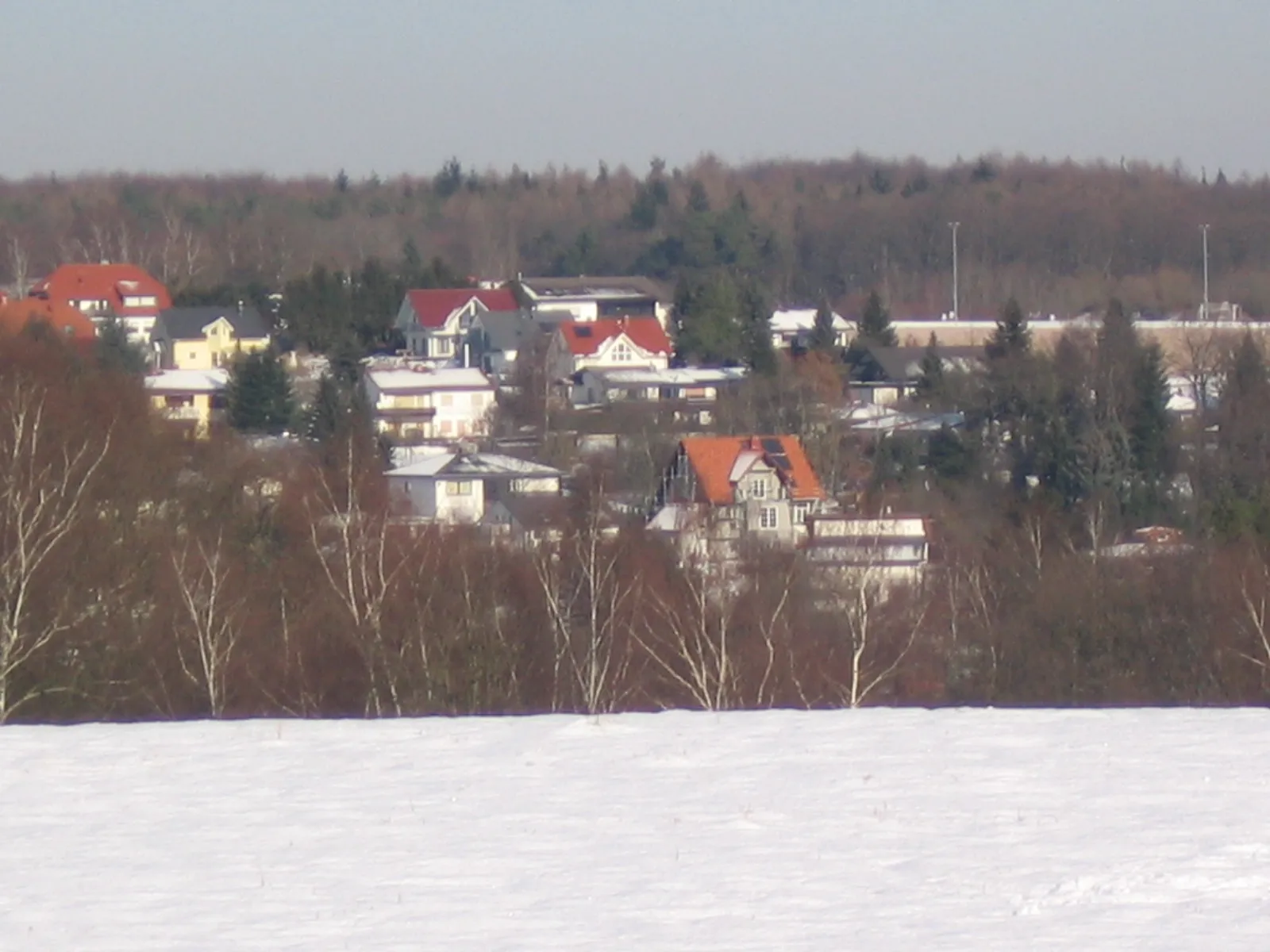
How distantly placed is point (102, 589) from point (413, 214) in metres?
58.6

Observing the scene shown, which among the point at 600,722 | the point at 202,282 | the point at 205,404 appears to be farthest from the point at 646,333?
the point at 600,722

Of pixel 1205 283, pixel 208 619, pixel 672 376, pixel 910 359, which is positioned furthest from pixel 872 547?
pixel 1205 283

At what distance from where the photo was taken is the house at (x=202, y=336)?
3644 cm

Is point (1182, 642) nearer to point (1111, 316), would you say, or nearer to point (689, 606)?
point (689, 606)

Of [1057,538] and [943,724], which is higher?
[943,724]

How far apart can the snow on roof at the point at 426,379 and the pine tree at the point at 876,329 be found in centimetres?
769

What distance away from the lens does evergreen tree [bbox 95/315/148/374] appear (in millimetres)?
29562

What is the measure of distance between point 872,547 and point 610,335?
2219 centimetres

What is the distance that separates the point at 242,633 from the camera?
35.3 ft

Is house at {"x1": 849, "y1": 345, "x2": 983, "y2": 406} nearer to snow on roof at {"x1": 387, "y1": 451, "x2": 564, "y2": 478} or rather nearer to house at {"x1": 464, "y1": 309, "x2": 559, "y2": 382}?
house at {"x1": 464, "y1": 309, "x2": 559, "y2": 382}

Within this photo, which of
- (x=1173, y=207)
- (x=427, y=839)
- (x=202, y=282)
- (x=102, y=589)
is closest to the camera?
(x=427, y=839)

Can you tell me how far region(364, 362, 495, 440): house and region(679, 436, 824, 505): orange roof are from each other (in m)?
9.39

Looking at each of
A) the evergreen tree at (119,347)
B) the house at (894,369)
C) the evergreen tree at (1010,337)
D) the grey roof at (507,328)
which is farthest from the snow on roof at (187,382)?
the evergreen tree at (1010,337)

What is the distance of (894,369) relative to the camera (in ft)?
111
